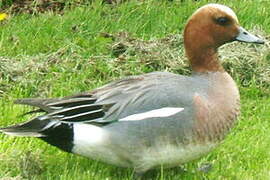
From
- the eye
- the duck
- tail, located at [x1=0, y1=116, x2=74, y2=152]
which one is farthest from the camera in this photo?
the eye

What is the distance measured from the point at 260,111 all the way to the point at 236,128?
398mm

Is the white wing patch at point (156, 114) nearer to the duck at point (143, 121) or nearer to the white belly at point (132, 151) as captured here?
the duck at point (143, 121)

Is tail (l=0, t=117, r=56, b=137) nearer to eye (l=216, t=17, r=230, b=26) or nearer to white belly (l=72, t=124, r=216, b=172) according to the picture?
white belly (l=72, t=124, r=216, b=172)

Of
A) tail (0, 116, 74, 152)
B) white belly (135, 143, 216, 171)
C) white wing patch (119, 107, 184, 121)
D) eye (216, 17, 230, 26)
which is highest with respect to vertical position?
eye (216, 17, 230, 26)

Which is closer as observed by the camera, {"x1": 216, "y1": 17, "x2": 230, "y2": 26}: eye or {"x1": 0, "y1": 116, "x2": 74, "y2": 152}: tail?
{"x1": 0, "y1": 116, "x2": 74, "y2": 152}: tail

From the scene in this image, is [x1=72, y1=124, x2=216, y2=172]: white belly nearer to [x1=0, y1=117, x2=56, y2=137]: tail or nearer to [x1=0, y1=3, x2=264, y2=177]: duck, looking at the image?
[x1=0, y1=3, x2=264, y2=177]: duck

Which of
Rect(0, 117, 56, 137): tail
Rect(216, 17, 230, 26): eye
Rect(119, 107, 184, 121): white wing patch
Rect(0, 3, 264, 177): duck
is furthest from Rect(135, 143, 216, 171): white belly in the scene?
Rect(216, 17, 230, 26): eye

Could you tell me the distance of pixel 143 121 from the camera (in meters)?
4.43

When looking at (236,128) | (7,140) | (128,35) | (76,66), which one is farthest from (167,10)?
(7,140)

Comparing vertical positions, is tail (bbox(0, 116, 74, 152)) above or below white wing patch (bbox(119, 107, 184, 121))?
below

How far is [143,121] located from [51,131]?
53cm

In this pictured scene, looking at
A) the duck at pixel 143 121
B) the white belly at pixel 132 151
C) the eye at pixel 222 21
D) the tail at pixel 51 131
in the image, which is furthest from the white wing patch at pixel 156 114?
the eye at pixel 222 21

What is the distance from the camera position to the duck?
4.43 meters

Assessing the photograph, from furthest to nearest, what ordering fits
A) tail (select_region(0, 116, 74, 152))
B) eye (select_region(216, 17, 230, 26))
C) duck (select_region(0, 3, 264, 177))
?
eye (select_region(216, 17, 230, 26))
tail (select_region(0, 116, 74, 152))
duck (select_region(0, 3, 264, 177))
